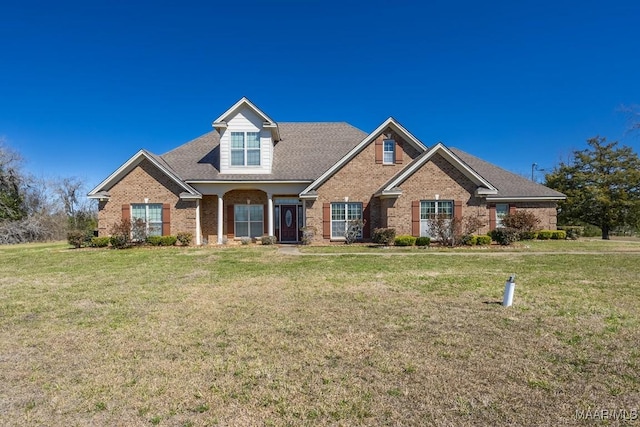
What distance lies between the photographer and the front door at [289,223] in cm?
2031

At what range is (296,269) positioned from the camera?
1050cm

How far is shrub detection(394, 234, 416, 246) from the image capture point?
656 inches

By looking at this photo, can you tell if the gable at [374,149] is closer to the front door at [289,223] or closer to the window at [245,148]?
the front door at [289,223]

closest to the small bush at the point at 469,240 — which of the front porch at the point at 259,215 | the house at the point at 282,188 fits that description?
the house at the point at 282,188

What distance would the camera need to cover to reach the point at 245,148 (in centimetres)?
1942

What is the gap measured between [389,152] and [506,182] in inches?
390

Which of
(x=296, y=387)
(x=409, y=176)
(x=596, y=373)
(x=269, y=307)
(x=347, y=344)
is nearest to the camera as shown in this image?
(x=296, y=387)

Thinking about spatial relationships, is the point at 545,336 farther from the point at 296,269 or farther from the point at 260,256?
the point at 260,256

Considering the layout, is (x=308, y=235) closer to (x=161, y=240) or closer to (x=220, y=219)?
(x=220, y=219)

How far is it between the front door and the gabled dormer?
100 inches

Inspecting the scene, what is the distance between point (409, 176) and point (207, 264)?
10.7 metres

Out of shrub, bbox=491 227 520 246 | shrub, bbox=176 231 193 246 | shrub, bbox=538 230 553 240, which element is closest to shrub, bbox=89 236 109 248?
shrub, bbox=176 231 193 246

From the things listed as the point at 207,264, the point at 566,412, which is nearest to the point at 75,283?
the point at 207,264

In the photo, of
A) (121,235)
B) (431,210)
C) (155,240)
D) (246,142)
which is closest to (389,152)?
(431,210)
